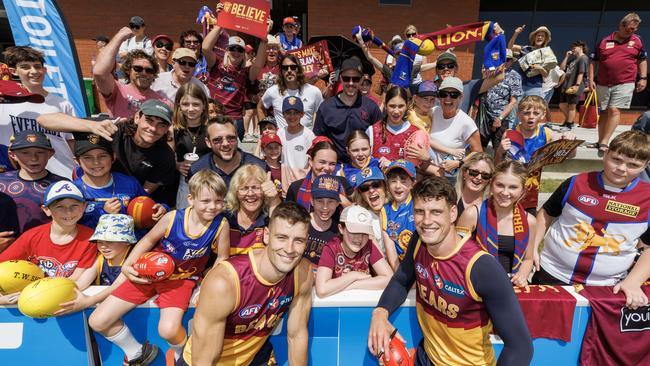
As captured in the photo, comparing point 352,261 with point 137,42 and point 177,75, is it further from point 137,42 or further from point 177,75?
point 137,42

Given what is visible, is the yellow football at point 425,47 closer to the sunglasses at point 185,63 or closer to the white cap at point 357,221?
the sunglasses at point 185,63

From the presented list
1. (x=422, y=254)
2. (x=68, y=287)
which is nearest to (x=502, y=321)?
(x=422, y=254)

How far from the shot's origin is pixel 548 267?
10.3 feet

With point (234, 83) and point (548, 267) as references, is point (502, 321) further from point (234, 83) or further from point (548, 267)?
point (234, 83)

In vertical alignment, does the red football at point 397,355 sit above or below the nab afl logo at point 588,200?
below

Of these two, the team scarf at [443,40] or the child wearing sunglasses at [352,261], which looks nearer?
the child wearing sunglasses at [352,261]

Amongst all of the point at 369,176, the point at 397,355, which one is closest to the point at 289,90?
the point at 369,176

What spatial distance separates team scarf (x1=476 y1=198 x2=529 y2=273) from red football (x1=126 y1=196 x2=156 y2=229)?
271 centimetres

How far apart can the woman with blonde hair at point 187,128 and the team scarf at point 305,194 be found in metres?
1.10

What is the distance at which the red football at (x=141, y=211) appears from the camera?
308 cm

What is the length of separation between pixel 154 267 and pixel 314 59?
17.1ft

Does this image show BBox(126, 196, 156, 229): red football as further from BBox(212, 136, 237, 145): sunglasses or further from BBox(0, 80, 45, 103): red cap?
BBox(0, 80, 45, 103): red cap

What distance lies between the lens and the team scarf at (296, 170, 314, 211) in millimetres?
3770

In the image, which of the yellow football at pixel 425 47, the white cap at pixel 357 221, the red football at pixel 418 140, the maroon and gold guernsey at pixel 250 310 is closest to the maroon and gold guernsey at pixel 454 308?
the white cap at pixel 357 221
